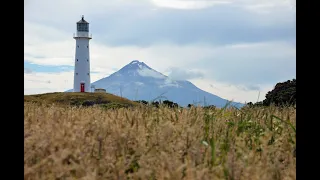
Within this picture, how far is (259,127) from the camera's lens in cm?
530

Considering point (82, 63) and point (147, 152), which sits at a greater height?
point (82, 63)

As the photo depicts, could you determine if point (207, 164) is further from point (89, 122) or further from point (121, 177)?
point (89, 122)

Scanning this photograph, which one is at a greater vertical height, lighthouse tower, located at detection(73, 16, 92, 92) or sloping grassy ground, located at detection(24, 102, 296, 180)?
lighthouse tower, located at detection(73, 16, 92, 92)

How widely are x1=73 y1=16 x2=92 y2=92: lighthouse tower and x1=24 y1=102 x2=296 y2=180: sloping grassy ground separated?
68.9 m

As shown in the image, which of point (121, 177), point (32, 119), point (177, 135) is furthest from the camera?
point (32, 119)

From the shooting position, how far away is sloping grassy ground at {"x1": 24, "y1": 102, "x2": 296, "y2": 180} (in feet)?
10.8

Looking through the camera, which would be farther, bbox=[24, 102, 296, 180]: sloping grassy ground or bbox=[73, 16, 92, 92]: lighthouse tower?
bbox=[73, 16, 92, 92]: lighthouse tower

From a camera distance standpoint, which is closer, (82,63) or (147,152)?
(147,152)

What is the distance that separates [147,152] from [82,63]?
71.1 m

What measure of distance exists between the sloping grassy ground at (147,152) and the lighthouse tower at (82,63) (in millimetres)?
68880

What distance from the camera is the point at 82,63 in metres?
73.8
